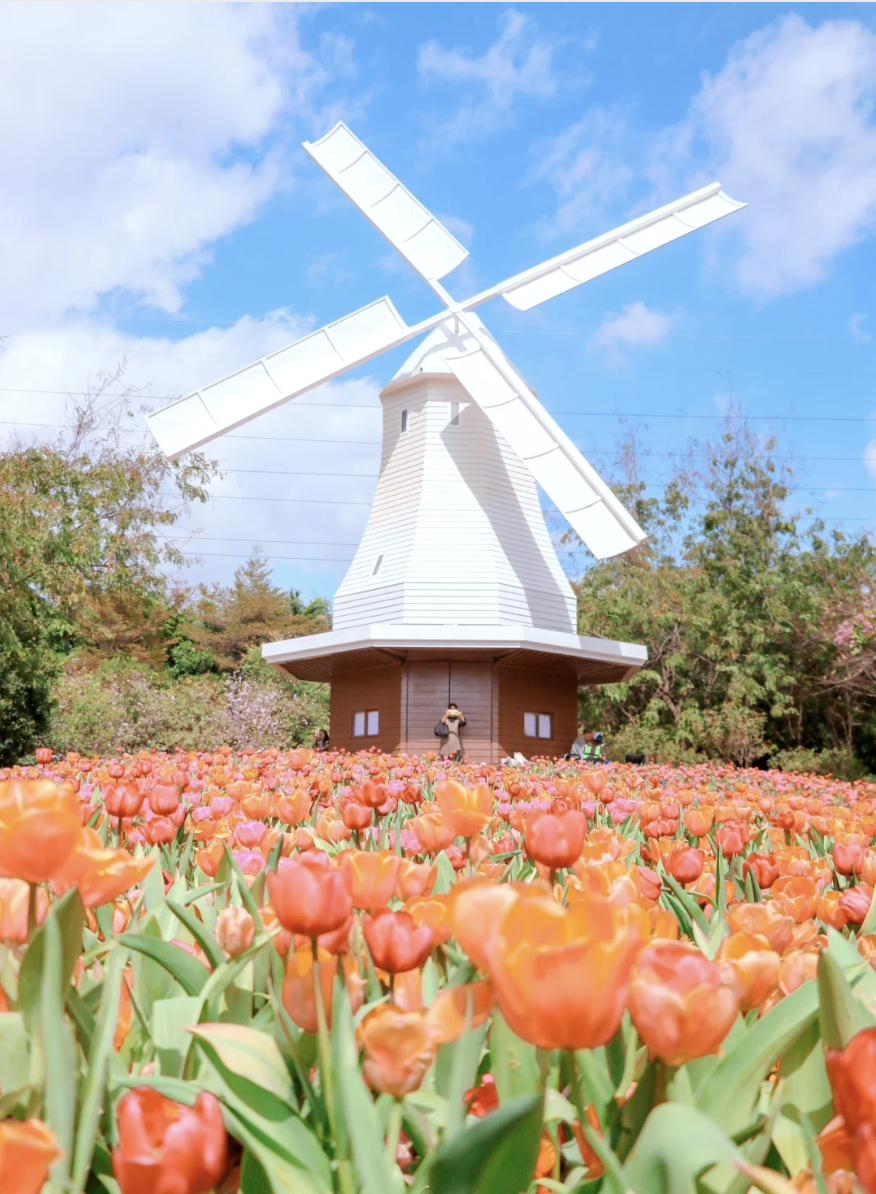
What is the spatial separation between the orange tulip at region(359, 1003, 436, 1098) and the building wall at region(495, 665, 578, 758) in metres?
16.7

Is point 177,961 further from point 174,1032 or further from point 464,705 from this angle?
point 464,705

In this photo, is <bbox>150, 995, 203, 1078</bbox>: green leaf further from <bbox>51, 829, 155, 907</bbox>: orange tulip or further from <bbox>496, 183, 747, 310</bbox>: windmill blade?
<bbox>496, 183, 747, 310</bbox>: windmill blade

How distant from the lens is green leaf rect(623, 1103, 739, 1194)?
2.16 ft

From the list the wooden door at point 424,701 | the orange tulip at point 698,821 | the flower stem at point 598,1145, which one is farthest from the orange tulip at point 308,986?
the wooden door at point 424,701

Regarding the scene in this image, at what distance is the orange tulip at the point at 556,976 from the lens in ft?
2.13

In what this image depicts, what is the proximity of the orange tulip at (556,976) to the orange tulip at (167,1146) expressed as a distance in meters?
0.22

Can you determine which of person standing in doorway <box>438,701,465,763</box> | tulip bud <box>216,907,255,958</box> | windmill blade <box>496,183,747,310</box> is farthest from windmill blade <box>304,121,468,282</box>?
tulip bud <box>216,907,255,958</box>

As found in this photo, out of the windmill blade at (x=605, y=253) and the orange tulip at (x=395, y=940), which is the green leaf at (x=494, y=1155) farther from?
the windmill blade at (x=605, y=253)

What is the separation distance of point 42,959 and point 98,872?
6.8 inches

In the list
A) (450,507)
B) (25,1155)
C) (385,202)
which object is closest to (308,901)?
(25,1155)

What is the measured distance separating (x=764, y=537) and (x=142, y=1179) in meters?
28.9

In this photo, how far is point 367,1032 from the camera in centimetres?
78

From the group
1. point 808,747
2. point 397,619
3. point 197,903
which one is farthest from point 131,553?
point 197,903

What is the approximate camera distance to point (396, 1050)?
0.78 m
